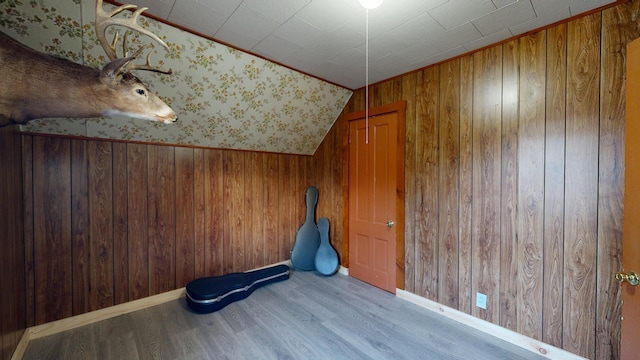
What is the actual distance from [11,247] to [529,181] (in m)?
3.71

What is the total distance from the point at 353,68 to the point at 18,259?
10.2ft

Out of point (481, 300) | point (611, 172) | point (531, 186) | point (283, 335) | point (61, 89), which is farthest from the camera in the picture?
point (481, 300)

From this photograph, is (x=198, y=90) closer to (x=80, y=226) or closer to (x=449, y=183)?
(x=80, y=226)

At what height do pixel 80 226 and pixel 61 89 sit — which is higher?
pixel 61 89

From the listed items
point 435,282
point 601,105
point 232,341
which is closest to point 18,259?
point 232,341

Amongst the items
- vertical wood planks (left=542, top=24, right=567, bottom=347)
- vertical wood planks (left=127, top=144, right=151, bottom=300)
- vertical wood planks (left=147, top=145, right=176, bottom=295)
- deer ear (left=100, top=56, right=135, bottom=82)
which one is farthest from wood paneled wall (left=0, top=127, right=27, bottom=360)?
vertical wood planks (left=542, top=24, right=567, bottom=347)

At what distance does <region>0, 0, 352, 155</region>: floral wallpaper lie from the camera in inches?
58.4

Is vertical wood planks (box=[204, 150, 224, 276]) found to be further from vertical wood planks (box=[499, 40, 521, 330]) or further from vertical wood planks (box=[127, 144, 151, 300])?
vertical wood planks (box=[499, 40, 521, 330])

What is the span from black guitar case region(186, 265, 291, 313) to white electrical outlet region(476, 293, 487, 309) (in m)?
2.01

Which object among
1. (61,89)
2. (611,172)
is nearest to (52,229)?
(61,89)

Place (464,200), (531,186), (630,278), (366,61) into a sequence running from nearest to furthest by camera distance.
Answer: (630,278), (531,186), (464,200), (366,61)

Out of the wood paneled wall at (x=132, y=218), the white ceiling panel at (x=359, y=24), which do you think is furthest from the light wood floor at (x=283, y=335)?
the white ceiling panel at (x=359, y=24)

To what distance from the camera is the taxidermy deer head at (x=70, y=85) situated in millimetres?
1137

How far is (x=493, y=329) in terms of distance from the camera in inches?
78.1
